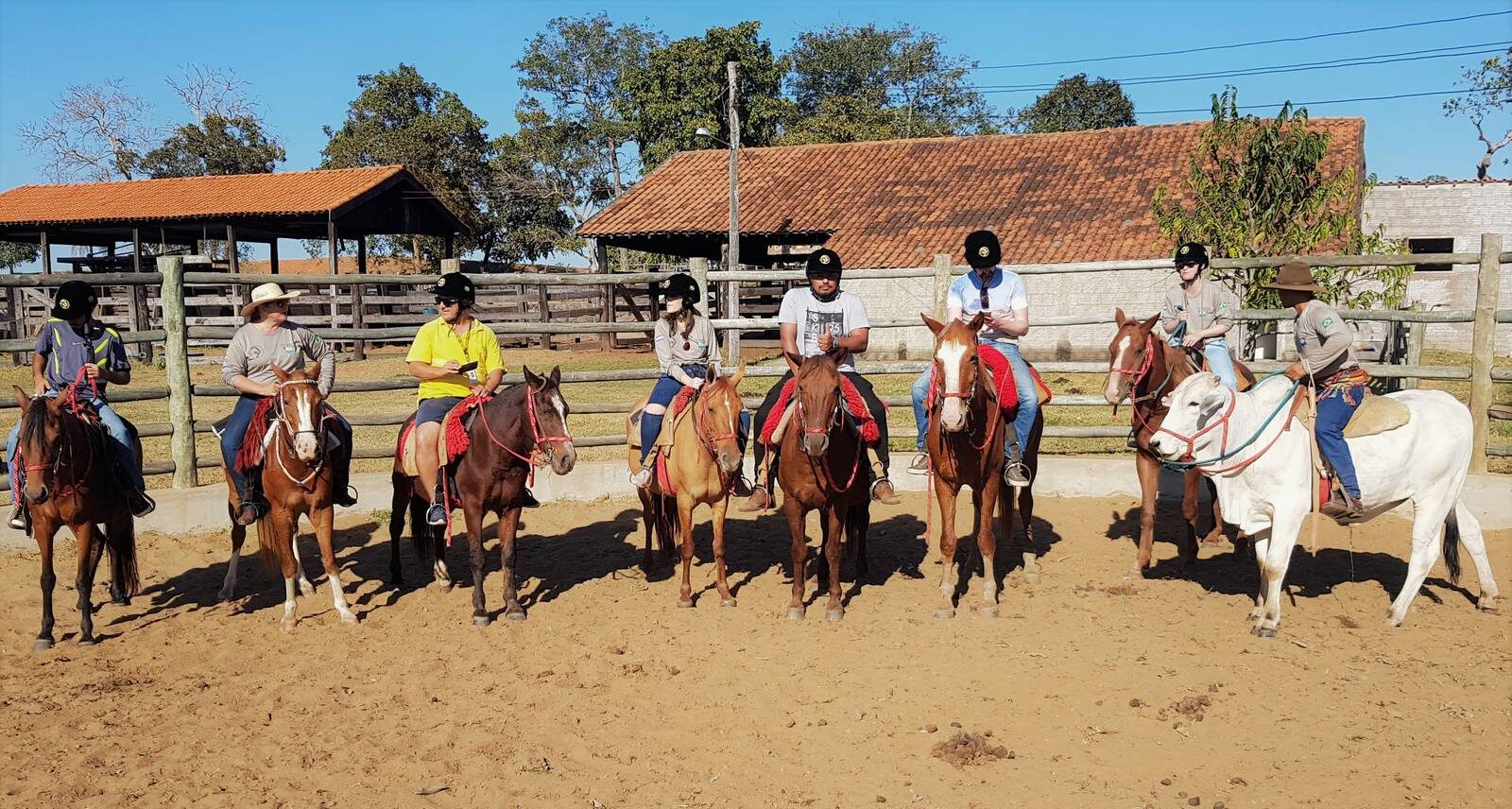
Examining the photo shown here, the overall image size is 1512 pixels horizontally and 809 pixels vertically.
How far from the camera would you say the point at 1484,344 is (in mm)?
9055

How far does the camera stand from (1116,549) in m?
8.70

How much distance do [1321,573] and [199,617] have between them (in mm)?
8016

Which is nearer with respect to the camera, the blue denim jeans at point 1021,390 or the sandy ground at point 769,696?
the sandy ground at point 769,696

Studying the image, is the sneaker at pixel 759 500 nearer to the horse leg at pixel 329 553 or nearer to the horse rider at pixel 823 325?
the horse rider at pixel 823 325

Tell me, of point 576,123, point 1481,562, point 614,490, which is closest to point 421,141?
point 576,123

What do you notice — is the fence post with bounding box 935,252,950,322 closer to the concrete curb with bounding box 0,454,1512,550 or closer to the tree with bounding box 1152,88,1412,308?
the concrete curb with bounding box 0,454,1512,550

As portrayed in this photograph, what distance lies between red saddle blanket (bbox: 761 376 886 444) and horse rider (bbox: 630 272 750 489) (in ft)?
1.86

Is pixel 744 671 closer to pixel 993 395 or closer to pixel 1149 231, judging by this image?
pixel 993 395

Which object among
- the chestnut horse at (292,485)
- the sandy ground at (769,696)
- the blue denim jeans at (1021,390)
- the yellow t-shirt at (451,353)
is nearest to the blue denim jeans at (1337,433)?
the sandy ground at (769,696)

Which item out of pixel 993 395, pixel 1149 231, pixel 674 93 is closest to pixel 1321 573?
pixel 993 395

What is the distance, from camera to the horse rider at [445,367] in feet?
24.1

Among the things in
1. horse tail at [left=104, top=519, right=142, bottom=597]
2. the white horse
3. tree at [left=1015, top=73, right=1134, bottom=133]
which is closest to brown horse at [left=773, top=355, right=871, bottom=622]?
the white horse

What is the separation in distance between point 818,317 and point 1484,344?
235 inches

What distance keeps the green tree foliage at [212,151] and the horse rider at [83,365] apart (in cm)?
4536
